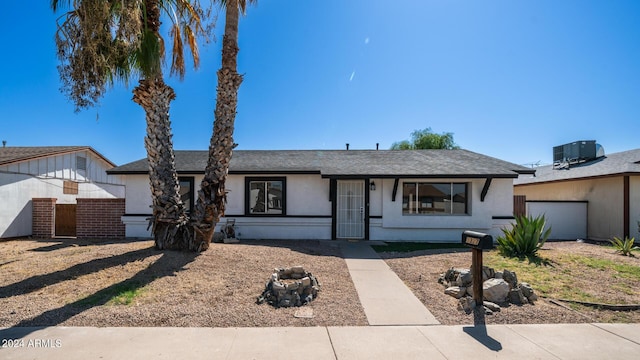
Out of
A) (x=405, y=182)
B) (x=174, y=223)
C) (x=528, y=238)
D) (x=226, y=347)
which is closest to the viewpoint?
(x=226, y=347)

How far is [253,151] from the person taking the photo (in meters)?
15.4

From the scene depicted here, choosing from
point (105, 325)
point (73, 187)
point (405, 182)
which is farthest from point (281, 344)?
point (73, 187)

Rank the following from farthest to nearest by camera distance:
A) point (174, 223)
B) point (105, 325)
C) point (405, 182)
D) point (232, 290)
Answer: point (405, 182) → point (174, 223) → point (232, 290) → point (105, 325)

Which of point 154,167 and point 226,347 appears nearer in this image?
point 226,347

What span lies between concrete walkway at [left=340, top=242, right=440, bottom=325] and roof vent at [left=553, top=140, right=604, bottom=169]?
53.7 ft

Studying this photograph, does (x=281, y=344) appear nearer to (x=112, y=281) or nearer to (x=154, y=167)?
(x=112, y=281)

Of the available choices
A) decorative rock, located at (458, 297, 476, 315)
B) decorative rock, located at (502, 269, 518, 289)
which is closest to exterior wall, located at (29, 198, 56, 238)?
decorative rock, located at (458, 297, 476, 315)

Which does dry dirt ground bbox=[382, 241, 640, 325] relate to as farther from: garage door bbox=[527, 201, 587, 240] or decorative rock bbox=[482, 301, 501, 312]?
garage door bbox=[527, 201, 587, 240]

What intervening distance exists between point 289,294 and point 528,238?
708cm

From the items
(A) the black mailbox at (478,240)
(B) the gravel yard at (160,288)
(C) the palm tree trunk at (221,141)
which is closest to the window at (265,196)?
(B) the gravel yard at (160,288)

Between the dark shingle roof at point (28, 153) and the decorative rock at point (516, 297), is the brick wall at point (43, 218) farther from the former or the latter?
the decorative rock at point (516, 297)

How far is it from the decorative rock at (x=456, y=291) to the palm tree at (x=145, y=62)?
5999 mm

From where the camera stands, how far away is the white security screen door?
1252 centimetres

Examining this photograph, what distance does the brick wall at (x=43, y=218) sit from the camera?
12.9 m
